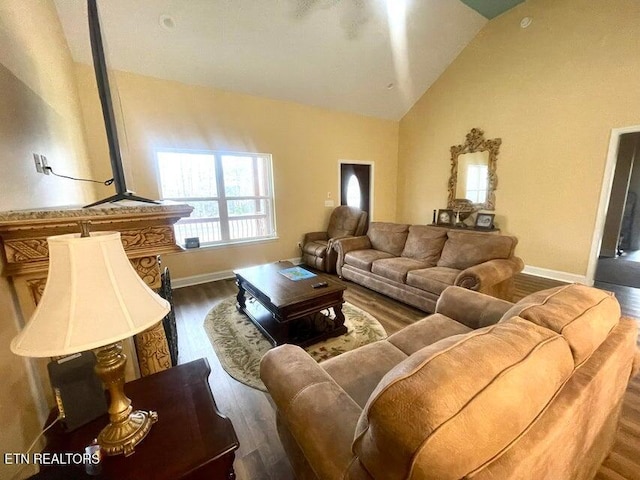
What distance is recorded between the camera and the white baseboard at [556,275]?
360cm

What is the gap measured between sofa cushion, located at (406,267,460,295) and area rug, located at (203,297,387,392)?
0.63m

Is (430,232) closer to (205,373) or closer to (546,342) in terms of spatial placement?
(546,342)

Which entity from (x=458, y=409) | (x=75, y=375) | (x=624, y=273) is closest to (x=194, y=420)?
(x=75, y=375)

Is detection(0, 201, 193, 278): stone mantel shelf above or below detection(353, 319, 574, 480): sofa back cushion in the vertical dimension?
above

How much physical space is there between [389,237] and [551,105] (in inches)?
116

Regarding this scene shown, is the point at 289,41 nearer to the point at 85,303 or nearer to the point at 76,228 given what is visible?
the point at 76,228

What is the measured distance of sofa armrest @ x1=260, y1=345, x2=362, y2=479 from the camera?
2.48 ft

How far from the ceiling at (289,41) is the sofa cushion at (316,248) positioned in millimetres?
2450

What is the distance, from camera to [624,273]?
3.90 metres

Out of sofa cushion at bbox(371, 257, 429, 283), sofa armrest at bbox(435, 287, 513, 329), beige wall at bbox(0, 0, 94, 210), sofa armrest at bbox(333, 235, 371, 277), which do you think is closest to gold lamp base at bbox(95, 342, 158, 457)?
beige wall at bbox(0, 0, 94, 210)

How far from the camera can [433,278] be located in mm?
2734

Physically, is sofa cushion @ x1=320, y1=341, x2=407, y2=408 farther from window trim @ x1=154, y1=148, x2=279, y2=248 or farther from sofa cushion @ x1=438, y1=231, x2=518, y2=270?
window trim @ x1=154, y1=148, x2=279, y2=248

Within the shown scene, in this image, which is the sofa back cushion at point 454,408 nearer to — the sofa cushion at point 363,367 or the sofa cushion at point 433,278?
the sofa cushion at point 363,367

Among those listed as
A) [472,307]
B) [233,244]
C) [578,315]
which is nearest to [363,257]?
[472,307]
